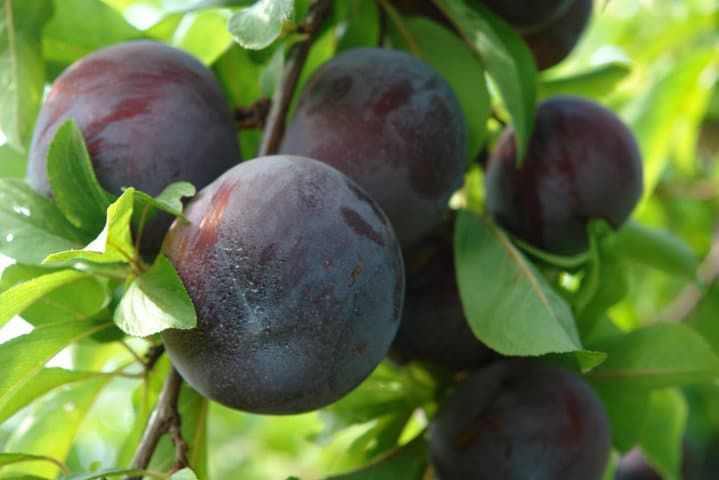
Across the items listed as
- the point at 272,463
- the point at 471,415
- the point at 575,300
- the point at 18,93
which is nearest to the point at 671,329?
the point at 575,300

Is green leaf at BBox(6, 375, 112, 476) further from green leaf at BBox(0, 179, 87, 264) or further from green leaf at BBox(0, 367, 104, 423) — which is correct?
green leaf at BBox(0, 179, 87, 264)

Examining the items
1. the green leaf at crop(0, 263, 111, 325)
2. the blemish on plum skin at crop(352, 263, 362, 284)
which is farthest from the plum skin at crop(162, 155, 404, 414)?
the green leaf at crop(0, 263, 111, 325)

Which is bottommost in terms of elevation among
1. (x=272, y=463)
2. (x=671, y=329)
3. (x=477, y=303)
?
(x=272, y=463)

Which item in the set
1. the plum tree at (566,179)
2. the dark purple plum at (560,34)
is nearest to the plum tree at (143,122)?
the plum tree at (566,179)

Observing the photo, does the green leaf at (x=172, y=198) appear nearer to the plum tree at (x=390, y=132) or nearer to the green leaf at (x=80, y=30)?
the plum tree at (x=390, y=132)

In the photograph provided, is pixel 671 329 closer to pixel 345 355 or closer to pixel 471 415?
pixel 471 415
